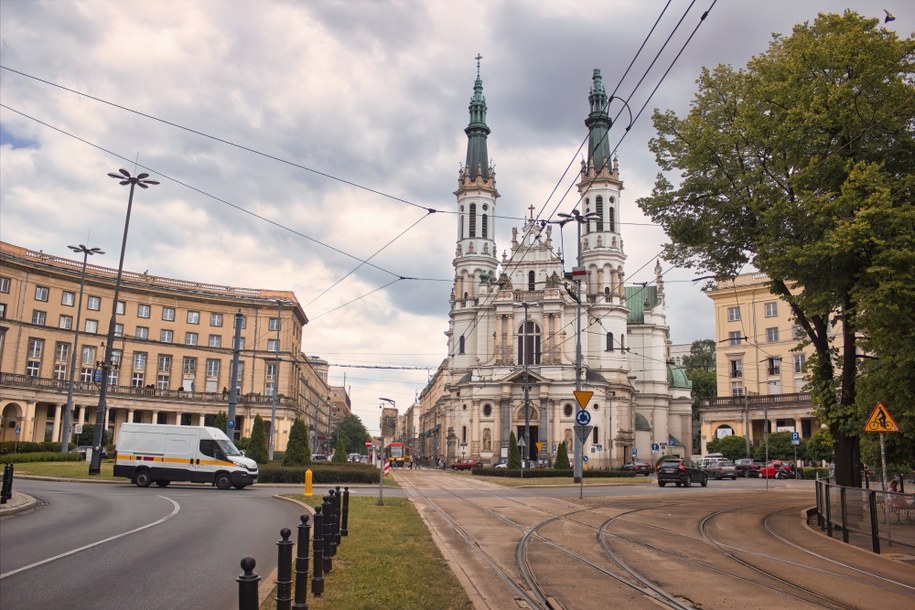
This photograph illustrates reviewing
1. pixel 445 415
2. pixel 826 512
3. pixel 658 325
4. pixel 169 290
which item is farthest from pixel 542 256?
pixel 826 512

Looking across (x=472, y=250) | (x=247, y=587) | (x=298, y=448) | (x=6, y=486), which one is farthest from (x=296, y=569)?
(x=472, y=250)

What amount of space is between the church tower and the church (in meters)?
0.13

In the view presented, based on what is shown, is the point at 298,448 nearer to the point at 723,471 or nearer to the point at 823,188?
the point at 823,188

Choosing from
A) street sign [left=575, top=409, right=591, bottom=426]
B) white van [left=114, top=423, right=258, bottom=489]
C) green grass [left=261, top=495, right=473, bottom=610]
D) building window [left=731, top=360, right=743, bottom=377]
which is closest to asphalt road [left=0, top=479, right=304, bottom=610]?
green grass [left=261, top=495, right=473, bottom=610]

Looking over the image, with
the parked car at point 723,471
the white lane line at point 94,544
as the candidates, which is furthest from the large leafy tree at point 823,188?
the parked car at point 723,471

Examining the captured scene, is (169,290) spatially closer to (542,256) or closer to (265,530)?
(542,256)

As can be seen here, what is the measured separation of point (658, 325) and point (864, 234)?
84.2m

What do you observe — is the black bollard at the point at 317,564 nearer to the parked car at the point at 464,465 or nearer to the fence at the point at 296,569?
the fence at the point at 296,569

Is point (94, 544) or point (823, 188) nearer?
point (94, 544)

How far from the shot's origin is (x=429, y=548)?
13.4m

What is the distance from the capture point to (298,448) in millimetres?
40062

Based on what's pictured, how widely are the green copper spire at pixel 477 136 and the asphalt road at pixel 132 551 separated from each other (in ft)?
251

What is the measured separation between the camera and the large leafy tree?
→ 690 inches

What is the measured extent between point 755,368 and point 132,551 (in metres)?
77.9
